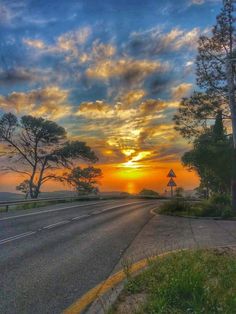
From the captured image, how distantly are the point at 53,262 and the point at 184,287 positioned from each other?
13.1 feet

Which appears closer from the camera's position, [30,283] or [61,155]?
[30,283]

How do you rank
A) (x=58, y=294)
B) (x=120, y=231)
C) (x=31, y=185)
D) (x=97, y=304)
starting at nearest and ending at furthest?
(x=97, y=304)
(x=58, y=294)
(x=120, y=231)
(x=31, y=185)

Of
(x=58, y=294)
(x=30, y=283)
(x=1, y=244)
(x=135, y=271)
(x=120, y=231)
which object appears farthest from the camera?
(x=120, y=231)

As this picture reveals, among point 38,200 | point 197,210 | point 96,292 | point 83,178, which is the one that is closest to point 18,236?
point 96,292

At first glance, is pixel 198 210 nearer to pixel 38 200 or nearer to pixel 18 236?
pixel 18 236

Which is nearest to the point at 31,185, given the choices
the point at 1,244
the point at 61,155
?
the point at 61,155

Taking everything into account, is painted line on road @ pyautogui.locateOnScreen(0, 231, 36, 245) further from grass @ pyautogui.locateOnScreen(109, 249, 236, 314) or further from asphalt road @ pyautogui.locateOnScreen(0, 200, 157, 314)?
grass @ pyautogui.locateOnScreen(109, 249, 236, 314)

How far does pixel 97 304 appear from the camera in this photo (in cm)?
583

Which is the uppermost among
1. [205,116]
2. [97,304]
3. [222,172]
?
[205,116]

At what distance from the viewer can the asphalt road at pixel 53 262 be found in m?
6.23

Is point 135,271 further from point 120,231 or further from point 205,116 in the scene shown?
point 205,116

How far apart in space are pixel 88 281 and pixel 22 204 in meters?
23.4

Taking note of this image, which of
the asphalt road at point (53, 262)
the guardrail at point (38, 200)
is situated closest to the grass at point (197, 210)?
the asphalt road at point (53, 262)

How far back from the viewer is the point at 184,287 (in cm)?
575
